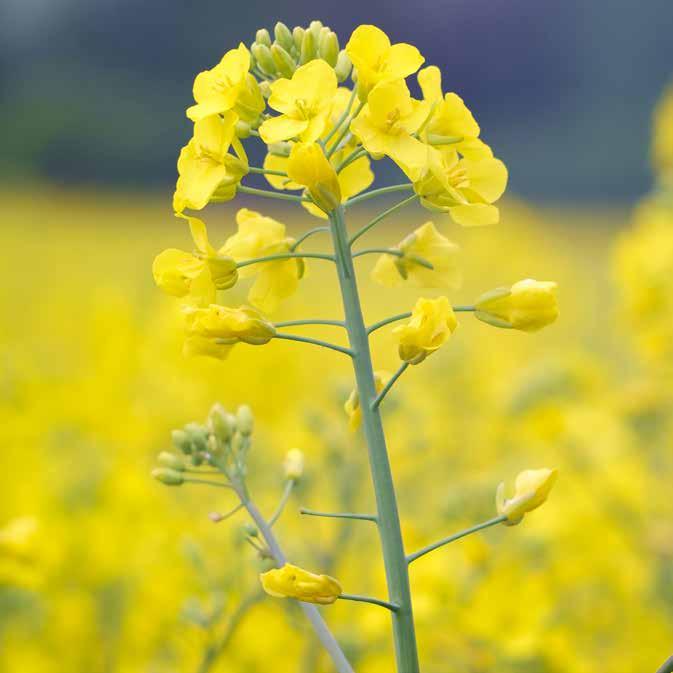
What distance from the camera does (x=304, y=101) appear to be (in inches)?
39.9

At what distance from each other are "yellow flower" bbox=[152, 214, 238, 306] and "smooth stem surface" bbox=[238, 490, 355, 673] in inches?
9.8

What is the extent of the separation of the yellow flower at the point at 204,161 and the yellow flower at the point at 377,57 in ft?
0.51

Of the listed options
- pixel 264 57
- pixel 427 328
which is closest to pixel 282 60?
pixel 264 57

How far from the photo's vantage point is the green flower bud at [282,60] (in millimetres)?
1093

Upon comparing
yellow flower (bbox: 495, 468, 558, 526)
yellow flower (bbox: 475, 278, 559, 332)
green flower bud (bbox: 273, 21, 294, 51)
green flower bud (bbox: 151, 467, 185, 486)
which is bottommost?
yellow flower (bbox: 495, 468, 558, 526)

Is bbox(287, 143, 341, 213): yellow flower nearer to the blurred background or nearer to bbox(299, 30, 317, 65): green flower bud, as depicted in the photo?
bbox(299, 30, 317, 65): green flower bud

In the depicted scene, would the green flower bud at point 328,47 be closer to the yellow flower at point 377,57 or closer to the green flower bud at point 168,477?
the yellow flower at point 377,57

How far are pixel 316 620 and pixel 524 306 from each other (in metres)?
0.43

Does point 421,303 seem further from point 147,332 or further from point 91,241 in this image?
point 91,241

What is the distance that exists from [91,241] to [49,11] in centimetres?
548

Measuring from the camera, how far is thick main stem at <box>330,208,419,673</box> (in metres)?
0.98

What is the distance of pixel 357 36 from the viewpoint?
102cm

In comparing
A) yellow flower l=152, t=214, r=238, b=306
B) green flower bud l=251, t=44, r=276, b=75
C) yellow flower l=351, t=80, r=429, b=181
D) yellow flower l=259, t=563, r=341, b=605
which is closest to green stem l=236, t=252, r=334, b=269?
yellow flower l=152, t=214, r=238, b=306

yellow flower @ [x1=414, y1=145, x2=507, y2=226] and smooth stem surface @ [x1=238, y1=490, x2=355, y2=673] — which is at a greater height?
yellow flower @ [x1=414, y1=145, x2=507, y2=226]
